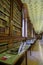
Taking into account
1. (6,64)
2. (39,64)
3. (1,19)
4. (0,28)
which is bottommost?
(39,64)

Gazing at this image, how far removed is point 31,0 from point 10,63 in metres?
1.71

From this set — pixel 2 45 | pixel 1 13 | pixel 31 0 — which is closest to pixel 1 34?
pixel 2 45

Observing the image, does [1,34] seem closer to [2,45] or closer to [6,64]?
[2,45]

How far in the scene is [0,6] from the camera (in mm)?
2492

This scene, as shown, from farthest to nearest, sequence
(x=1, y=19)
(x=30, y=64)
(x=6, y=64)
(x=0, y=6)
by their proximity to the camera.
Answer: (x=30, y=64) < (x=1, y=19) < (x=0, y=6) < (x=6, y=64)

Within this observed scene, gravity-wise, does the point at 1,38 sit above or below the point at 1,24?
below

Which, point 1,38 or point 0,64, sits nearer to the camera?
point 0,64

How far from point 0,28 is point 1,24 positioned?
0.10m

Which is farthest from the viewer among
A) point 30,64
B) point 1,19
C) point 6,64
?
point 30,64

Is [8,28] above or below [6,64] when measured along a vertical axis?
above

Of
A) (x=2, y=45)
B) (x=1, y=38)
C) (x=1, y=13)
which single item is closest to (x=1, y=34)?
(x=1, y=38)

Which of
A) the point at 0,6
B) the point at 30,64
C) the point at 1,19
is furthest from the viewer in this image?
the point at 30,64

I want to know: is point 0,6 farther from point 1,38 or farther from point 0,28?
point 1,38

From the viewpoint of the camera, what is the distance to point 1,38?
8.31ft
